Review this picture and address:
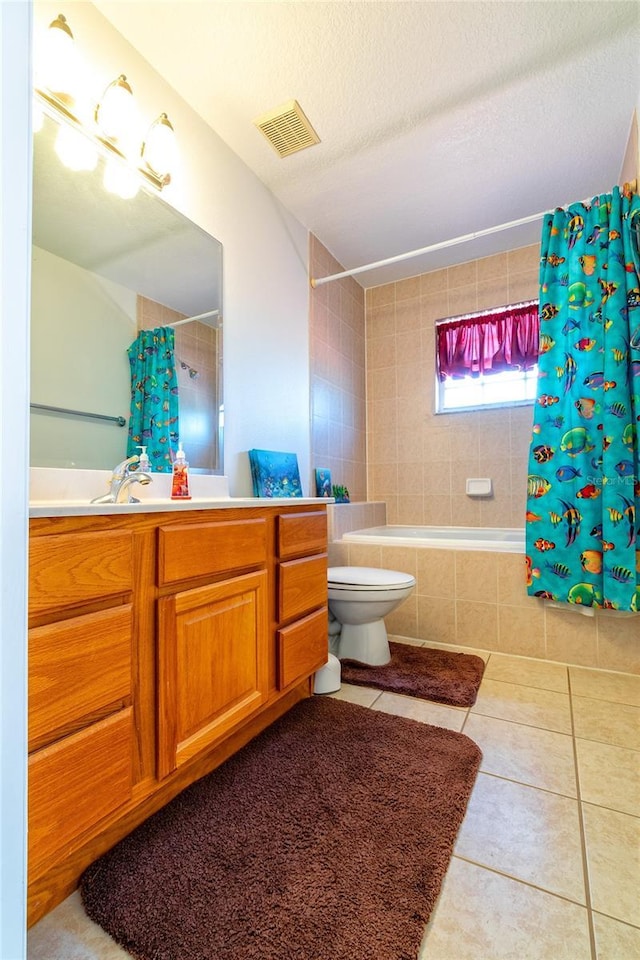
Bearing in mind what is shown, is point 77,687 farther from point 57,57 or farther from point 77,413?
point 57,57

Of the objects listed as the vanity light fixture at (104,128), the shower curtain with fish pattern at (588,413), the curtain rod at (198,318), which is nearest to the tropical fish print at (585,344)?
the shower curtain with fish pattern at (588,413)

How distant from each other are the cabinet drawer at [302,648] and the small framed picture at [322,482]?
1.01m

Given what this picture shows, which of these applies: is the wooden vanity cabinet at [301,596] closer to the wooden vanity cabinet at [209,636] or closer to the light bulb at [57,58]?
the wooden vanity cabinet at [209,636]

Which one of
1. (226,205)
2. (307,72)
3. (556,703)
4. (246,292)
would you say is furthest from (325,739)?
(307,72)

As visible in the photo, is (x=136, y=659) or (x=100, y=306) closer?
(x=136, y=659)

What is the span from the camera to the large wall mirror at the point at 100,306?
124 cm

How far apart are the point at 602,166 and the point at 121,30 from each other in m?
2.26

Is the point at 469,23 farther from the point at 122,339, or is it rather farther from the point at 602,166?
the point at 122,339

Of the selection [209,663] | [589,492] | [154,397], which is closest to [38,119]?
[154,397]

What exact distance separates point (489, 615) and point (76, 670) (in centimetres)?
196

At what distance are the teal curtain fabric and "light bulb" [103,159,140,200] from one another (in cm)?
46

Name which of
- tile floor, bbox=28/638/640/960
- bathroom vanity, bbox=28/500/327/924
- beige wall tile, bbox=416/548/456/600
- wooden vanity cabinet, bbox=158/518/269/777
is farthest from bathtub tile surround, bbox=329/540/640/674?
wooden vanity cabinet, bbox=158/518/269/777

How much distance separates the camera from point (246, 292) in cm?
206

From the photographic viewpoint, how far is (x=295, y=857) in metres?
0.93
